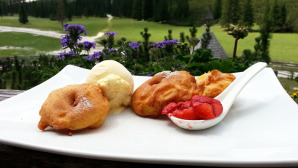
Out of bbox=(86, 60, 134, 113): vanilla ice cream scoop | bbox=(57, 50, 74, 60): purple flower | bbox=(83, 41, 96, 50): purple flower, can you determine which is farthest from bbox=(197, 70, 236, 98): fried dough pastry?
bbox=(57, 50, 74, 60): purple flower

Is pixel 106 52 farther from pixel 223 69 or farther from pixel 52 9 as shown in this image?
pixel 52 9

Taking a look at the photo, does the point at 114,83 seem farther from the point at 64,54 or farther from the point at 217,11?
the point at 217,11

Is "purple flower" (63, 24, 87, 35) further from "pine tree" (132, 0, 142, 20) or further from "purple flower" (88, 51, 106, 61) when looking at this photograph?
"pine tree" (132, 0, 142, 20)

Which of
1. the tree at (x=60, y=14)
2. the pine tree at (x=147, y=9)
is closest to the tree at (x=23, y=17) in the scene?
the tree at (x=60, y=14)

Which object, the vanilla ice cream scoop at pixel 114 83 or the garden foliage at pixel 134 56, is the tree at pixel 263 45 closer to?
the garden foliage at pixel 134 56

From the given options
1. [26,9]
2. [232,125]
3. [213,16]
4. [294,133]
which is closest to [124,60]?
[232,125]

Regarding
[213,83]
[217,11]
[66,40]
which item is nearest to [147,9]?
[217,11]
